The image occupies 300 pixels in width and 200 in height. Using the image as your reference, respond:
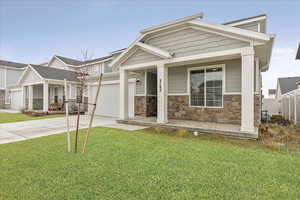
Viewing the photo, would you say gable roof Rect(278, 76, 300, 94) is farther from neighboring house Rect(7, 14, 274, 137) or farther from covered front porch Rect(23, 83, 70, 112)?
covered front porch Rect(23, 83, 70, 112)

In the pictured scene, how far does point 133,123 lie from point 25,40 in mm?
17780

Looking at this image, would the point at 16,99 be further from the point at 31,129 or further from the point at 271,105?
the point at 271,105

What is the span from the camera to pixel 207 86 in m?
7.55

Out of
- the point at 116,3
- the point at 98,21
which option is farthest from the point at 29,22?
the point at 116,3

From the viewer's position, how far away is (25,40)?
1667 centimetres

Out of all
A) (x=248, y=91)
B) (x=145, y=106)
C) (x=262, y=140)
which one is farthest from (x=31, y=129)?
(x=262, y=140)

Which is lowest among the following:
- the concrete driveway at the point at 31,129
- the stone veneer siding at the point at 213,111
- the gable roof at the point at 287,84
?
the concrete driveway at the point at 31,129

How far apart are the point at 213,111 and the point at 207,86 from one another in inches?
51.1

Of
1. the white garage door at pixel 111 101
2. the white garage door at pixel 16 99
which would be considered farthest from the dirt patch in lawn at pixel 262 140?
the white garage door at pixel 16 99

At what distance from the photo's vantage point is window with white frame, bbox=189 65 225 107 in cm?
728

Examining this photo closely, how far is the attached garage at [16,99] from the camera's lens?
18.2m

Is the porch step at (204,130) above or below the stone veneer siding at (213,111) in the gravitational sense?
below

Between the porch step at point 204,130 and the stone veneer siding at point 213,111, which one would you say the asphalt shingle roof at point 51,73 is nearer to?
the porch step at point 204,130

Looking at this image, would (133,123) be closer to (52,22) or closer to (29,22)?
(52,22)
